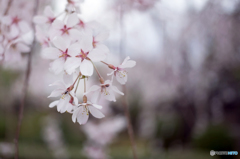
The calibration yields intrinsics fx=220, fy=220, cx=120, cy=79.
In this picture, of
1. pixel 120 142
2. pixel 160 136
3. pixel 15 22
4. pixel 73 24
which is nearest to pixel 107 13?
pixel 15 22

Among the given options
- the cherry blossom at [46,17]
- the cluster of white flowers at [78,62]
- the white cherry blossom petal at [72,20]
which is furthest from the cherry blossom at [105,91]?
the cherry blossom at [46,17]

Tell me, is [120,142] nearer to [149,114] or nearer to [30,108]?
[149,114]

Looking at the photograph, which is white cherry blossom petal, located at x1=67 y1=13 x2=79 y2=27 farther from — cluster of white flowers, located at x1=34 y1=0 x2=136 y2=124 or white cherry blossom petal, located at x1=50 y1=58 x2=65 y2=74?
white cherry blossom petal, located at x1=50 y1=58 x2=65 y2=74

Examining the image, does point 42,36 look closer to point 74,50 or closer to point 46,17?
point 46,17

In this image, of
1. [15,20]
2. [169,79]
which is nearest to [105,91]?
[15,20]

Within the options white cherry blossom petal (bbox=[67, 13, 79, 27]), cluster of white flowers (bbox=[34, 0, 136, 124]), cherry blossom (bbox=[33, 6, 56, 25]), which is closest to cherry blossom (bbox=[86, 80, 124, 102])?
cluster of white flowers (bbox=[34, 0, 136, 124])
